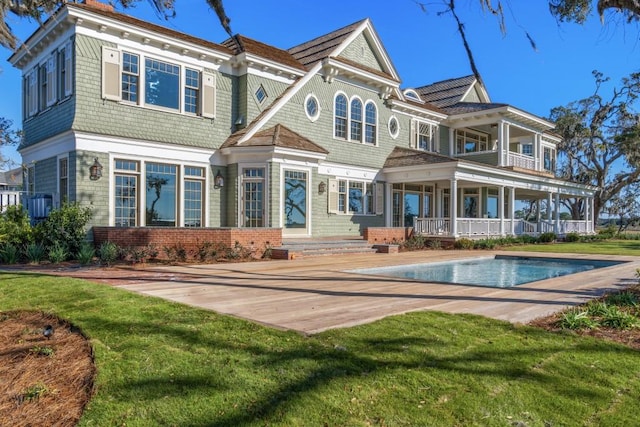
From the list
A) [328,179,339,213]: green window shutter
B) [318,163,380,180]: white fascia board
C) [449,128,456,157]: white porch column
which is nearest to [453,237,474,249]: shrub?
[318,163,380,180]: white fascia board

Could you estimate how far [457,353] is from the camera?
4254mm

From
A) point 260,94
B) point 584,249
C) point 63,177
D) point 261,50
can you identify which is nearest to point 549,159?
point 584,249

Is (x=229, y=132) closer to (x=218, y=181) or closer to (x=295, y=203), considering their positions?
(x=218, y=181)

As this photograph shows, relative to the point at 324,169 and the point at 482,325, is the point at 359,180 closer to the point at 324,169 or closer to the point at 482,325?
the point at 324,169

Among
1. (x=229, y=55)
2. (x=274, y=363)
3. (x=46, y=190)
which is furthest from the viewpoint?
(x=229, y=55)

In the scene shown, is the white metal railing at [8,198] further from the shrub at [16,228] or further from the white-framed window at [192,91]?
the white-framed window at [192,91]

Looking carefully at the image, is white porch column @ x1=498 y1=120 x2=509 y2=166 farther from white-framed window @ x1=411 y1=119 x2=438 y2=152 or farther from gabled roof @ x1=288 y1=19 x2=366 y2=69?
gabled roof @ x1=288 y1=19 x2=366 y2=69

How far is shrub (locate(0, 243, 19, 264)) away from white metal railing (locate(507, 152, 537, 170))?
23043 mm

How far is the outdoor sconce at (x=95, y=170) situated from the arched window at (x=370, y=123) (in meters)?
12.0

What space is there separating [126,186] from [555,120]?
38.6m

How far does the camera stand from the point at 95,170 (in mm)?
13773

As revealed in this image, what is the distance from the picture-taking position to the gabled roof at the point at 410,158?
67.2 ft

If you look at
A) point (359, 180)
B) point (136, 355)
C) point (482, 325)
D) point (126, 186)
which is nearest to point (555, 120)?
point (359, 180)

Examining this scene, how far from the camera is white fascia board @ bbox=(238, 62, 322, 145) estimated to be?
1688 centimetres
